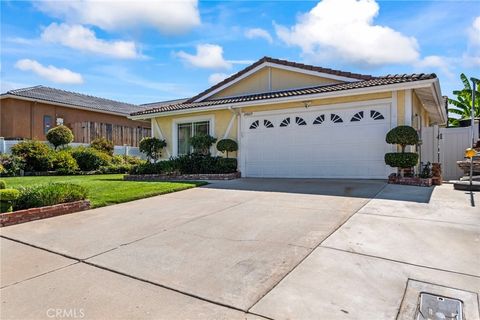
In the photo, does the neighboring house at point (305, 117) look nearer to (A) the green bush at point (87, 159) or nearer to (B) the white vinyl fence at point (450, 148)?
(B) the white vinyl fence at point (450, 148)

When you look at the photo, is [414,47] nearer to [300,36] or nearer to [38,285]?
[300,36]

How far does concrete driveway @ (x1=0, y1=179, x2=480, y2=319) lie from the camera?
260cm

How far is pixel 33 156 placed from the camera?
1476 centimetres

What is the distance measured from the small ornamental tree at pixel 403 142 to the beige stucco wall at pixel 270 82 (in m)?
3.97

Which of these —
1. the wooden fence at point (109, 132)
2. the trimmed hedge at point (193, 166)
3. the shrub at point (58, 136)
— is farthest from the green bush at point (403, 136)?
the wooden fence at point (109, 132)

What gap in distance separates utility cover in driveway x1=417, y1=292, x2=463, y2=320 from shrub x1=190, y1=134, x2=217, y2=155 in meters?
10.7

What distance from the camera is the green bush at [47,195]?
5.91m

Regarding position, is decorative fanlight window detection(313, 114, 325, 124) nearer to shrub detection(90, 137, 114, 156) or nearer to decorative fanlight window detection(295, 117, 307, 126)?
decorative fanlight window detection(295, 117, 307, 126)

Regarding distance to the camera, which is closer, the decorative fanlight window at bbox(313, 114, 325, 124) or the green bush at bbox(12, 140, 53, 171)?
the decorative fanlight window at bbox(313, 114, 325, 124)

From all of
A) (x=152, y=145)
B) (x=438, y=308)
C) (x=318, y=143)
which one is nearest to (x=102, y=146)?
(x=152, y=145)

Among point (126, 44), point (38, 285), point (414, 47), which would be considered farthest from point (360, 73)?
point (38, 285)

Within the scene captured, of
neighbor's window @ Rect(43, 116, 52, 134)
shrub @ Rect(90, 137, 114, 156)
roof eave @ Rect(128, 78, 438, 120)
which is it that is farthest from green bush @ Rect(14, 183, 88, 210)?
neighbor's window @ Rect(43, 116, 52, 134)

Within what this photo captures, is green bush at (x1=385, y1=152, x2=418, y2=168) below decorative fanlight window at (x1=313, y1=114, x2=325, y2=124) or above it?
below

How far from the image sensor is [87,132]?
21906 mm
